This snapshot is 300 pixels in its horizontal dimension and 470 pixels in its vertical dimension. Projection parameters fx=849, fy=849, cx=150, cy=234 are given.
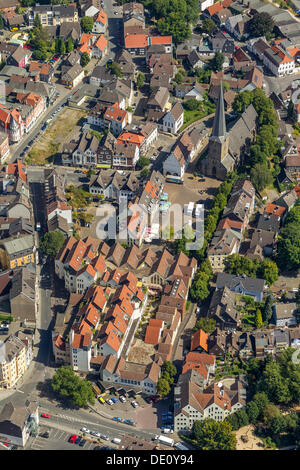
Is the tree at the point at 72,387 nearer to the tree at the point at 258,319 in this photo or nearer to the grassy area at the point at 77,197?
the tree at the point at 258,319

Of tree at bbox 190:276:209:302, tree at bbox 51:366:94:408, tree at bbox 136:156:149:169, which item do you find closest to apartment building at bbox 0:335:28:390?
tree at bbox 51:366:94:408

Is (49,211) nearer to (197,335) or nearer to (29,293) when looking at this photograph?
(29,293)

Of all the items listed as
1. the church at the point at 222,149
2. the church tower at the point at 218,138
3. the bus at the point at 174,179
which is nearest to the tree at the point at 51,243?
the bus at the point at 174,179

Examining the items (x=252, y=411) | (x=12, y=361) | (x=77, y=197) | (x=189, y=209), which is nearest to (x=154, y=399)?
(x=252, y=411)

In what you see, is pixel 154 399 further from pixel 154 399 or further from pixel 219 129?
pixel 219 129

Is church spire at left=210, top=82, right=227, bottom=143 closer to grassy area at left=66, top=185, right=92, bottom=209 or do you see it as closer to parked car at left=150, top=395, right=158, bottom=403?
grassy area at left=66, top=185, right=92, bottom=209
